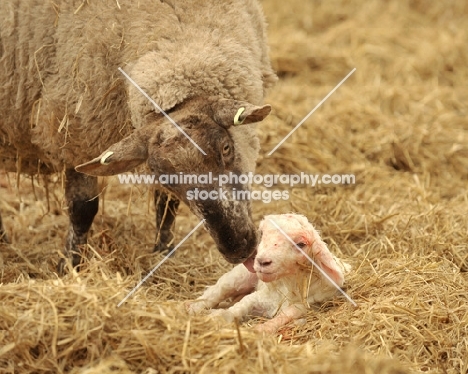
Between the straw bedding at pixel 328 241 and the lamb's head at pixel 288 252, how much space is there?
221mm

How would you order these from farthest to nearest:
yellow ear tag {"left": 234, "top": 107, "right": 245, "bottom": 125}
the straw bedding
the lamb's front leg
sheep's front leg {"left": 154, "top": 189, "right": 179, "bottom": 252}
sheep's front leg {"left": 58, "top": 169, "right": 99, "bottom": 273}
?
sheep's front leg {"left": 154, "top": 189, "right": 179, "bottom": 252}
sheep's front leg {"left": 58, "top": 169, "right": 99, "bottom": 273}
the lamb's front leg
yellow ear tag {"left": 234, "top": 107, "right": 245, "bottom": 125}
the straw bedding

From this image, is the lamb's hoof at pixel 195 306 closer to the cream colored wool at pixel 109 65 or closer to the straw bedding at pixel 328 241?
the straw bedding at pixel 328 241

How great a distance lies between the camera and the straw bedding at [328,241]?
10.7 ft

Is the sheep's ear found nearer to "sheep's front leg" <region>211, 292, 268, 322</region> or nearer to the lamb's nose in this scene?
the lamb's nose

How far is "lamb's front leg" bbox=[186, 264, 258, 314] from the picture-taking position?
4078mm

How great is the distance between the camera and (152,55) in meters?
3.97

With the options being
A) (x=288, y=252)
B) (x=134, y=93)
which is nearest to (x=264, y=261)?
(x=288, y=252)

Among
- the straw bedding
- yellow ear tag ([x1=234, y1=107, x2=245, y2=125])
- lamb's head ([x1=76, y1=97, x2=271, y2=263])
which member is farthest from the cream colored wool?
the straw bedding

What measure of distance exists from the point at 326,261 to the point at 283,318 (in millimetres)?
331

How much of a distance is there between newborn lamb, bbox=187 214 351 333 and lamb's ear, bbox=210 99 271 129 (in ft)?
A: 1.77

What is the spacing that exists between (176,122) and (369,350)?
129 centimetres

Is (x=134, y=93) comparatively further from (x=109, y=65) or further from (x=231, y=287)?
(x=231, y=287)

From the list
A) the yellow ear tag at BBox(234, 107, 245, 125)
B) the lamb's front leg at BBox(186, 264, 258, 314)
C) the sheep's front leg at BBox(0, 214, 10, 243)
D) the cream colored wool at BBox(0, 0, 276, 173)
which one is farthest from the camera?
the sheep's front leg at BBox(0, 214, 10, 243)

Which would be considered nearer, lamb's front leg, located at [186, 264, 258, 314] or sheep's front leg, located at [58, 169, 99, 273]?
lamb's front leg, located at [186, 264, 258, 314]
